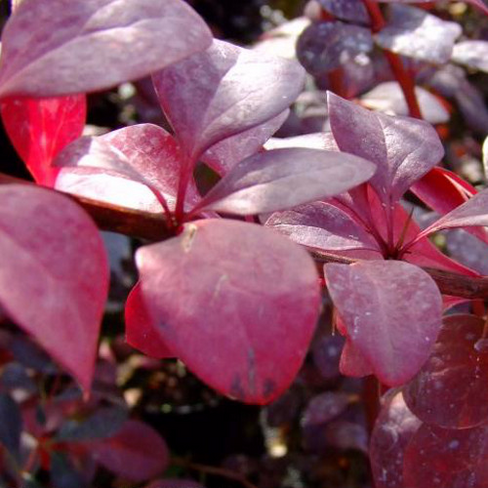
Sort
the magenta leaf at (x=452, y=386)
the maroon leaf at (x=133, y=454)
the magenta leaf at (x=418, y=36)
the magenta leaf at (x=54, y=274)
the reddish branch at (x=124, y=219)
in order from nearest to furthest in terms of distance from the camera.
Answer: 1. the magenta leaf at (x=54, y=274)
2. the reddish branch at (x=124, y=219)
3. the magenta leaf at (x=452, y=386)
4. the magenta leaf at (x=418, y=36)
5. the maroon leaf at (x=133, y=454)

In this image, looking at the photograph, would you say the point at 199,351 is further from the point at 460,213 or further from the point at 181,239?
the point at 460,213

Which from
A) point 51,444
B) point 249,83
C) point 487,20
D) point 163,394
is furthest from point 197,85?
point 487,20

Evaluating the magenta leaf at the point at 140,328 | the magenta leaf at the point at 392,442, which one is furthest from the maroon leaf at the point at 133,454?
the magenta leaf at the point at 140,328

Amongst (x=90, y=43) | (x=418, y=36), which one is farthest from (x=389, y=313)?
(x=418, y=36)

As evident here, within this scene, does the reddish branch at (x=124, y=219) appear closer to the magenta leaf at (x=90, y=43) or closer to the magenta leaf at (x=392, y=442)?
the magenta leaf at (x=90, y=43)

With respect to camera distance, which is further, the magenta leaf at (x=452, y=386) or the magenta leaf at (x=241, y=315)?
the magenta leaf at (x=452, y=386)

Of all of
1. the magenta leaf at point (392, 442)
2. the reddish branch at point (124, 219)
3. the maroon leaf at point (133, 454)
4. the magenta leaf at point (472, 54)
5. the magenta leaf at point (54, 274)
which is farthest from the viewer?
the maroon leaf at point (133, 454)

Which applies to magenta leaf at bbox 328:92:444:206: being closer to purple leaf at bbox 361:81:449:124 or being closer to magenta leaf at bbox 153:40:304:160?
magenta leaf at bbox 153:40:304:160
